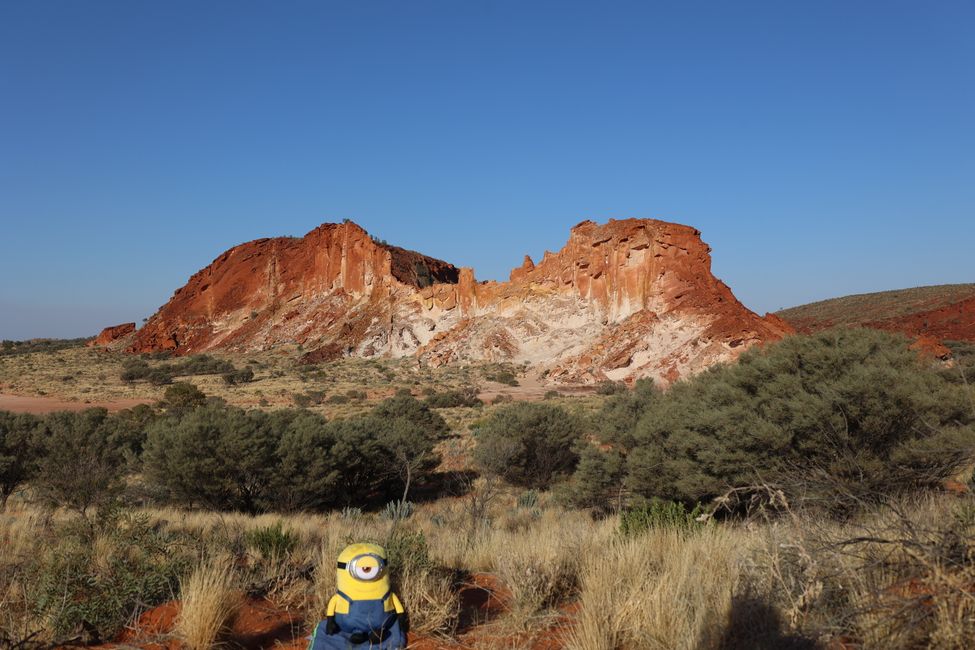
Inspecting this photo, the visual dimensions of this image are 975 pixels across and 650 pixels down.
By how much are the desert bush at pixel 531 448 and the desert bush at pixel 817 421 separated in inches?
238

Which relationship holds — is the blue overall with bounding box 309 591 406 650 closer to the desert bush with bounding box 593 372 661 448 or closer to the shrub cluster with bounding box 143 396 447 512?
the shrub cluster with bounding box 143 396 447 512

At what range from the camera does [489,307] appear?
156ft

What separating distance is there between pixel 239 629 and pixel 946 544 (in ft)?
13.5

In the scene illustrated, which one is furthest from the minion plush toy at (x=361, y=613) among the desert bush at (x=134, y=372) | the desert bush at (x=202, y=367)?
the desert bush at (x=134, y=372)

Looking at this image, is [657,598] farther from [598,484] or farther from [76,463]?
[76,463]

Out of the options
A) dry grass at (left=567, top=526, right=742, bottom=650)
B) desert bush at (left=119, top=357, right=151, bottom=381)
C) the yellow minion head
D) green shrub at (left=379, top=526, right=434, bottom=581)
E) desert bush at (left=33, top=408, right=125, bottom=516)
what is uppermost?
desert bush at (left=119, top=357, right=151, bottom=381)

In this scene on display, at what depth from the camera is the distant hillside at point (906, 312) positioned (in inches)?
1938

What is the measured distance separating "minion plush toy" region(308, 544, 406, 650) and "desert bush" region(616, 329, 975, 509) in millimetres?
5195

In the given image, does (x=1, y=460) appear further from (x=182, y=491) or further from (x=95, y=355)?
(x=95, y=355)

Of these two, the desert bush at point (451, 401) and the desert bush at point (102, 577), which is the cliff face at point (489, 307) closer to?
the desert bush at point (451, 401)

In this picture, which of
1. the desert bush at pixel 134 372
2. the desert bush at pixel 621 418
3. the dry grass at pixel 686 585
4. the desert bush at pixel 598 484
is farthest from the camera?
the desert bush at pixel 134 372

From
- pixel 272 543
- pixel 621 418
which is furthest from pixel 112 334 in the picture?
pixel 272 543

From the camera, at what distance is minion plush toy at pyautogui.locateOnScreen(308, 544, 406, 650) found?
3061 mm

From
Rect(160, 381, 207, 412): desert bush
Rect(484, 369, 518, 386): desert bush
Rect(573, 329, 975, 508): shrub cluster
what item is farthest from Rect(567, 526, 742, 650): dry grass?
Rect(484, 369, 518, 386): desert bush
